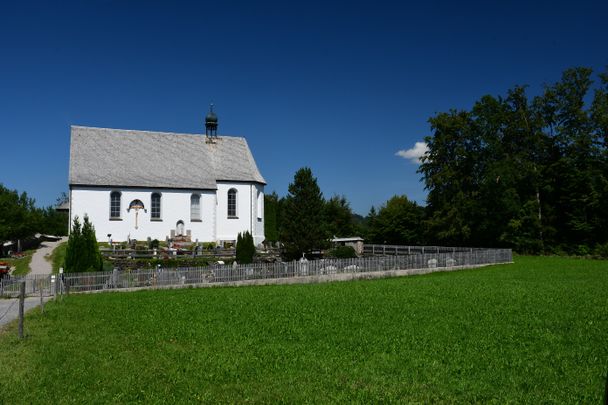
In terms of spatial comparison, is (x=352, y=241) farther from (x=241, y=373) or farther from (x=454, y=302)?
(x=241, y=373)

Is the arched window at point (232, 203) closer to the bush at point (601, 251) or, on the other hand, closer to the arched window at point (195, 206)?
the arched window at point (195, 206)

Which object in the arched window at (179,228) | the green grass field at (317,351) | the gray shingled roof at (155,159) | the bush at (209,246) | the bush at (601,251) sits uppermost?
the gray shingled roof at (155,159)

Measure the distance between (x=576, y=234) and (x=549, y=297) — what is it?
28956 mm

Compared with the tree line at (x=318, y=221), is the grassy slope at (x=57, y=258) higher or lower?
lower

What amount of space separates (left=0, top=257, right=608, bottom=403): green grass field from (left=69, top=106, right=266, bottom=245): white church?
960 inches

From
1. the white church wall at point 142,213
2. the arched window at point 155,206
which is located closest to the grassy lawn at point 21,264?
the white church wall at point 142,213

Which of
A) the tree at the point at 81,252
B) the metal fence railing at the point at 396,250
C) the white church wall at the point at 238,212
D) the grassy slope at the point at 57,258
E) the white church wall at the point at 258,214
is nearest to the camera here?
the tree at the point at 81,252

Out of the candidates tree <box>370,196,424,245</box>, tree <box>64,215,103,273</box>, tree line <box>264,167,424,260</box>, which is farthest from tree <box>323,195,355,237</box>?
tree <box>64,215,103,273</box>

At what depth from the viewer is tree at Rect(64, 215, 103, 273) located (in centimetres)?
2395

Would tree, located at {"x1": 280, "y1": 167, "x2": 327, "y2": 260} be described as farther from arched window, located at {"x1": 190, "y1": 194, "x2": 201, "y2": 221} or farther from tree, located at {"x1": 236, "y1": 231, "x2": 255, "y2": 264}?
arched window, located at {"x1": 190, "y1": 194, "x2": 201, "y2": 221}

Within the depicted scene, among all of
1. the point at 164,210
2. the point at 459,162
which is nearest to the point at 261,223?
the point at 164,210

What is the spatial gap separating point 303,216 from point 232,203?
14.4 metres

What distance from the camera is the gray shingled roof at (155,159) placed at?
4034cm

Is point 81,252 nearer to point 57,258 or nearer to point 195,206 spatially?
point 57,258
